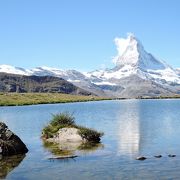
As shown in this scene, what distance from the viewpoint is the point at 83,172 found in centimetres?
3216

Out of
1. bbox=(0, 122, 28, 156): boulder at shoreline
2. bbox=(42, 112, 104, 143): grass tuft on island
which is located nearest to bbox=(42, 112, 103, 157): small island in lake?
bbox=(42, 112, 104, 143): grass tuft on island

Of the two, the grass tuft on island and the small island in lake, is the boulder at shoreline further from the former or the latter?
the grass tuft on island

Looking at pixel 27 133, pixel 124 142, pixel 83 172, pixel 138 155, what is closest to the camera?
pixel 83 172

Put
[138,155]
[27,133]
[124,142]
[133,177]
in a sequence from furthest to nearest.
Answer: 1. [27,133]
2. [124,142]
3. [138,155]
4. [133,177]

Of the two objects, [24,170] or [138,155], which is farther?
[138,155]

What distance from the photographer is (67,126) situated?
53562mm

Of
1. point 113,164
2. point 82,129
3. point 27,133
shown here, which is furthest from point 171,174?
point 27,133

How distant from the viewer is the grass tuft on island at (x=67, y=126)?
50525 millimetres

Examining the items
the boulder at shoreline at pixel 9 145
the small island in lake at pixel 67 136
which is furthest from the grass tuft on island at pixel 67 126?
the boulder at shoreline at pixel 9 145

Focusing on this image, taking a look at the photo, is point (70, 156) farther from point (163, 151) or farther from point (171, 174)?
point (171, 174)

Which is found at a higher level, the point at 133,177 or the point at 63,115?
the point at 63,115

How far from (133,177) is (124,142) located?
1958 centimetres

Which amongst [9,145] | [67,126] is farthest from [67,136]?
[9,145]

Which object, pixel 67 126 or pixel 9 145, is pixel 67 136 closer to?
pixel 67 126
